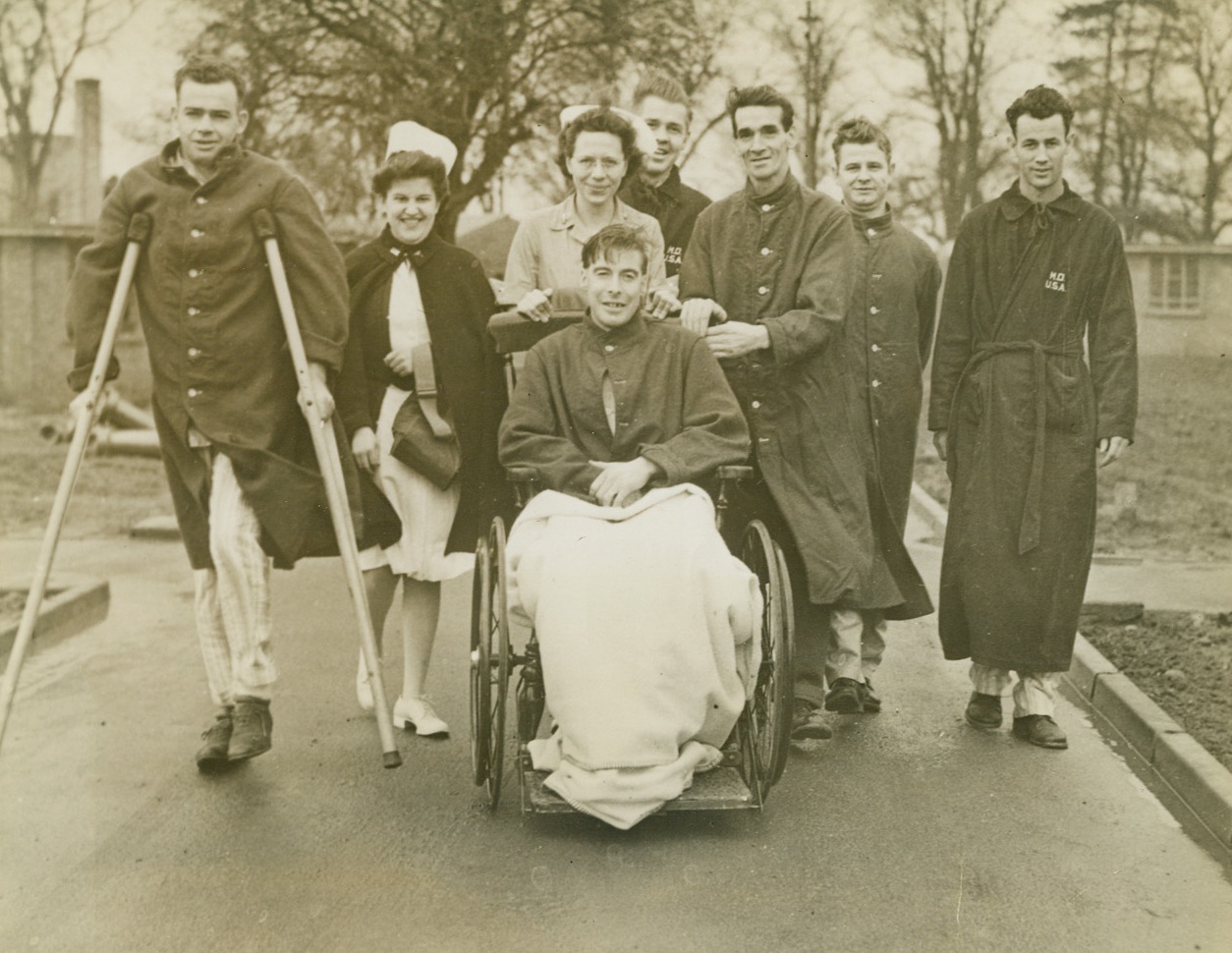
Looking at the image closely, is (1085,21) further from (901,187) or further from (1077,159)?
(901,187)

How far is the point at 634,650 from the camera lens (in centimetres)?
445

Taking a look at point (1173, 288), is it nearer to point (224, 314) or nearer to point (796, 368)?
point (796, 368)

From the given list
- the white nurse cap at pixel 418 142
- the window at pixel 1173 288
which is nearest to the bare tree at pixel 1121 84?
the white nurse cap at pixel 418 142

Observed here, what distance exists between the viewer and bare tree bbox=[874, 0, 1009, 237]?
12.0 meters

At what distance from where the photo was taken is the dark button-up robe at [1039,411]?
224 inches

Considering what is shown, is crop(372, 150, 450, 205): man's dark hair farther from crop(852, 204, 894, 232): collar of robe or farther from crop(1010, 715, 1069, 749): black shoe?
crop(1010, 715, 1069, 749): black shoe

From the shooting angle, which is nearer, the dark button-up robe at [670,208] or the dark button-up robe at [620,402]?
the dark button-up robe at [620,402]

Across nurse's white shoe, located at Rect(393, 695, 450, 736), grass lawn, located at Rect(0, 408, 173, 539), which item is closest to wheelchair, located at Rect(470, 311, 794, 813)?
nurse's white shoe, located at Rect(393, 695, 450, 736)

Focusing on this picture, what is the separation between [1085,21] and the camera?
11.0 metres

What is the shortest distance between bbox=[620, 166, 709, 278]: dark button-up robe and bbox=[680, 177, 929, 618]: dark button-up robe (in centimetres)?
57

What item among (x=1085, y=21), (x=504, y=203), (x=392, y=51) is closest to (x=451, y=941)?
(x=1085, y=21)

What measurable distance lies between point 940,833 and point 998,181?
15454mm

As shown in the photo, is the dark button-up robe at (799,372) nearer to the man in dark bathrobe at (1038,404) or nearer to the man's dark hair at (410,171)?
the man in dark bathrobe at (1038,404)

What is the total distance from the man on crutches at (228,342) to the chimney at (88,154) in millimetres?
16060
